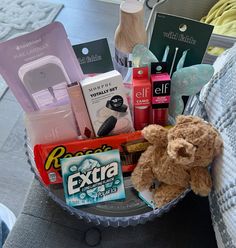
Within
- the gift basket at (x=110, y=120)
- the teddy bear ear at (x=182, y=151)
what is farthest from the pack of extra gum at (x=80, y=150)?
the teddy bear ear at (x=182, y=151)

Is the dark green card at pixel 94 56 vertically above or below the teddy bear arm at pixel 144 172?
above

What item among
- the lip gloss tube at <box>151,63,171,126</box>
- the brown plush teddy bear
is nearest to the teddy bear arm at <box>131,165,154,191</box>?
the brown plush teddy bear

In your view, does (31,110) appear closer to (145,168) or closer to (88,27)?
(145,168)

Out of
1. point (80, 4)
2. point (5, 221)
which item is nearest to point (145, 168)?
point (5, 221)

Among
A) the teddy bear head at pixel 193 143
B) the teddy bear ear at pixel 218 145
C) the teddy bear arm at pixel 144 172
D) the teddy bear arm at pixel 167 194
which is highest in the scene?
the teddy bear head at pixel 193 143

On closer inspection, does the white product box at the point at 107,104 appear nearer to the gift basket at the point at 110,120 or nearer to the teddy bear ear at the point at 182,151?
the gift basket at the point at 110,120

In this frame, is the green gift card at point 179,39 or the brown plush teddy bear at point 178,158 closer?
the brown plush teddy bear at point 178,158

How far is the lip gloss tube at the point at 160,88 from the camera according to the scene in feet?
1.78

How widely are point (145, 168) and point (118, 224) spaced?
10cm

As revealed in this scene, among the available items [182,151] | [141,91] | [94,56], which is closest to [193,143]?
[182,151]

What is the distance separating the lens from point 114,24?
61.1 inches

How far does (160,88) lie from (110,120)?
0.33 feet

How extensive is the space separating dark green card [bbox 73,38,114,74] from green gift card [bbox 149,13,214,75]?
87 mm

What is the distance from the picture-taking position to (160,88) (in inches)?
21.5
